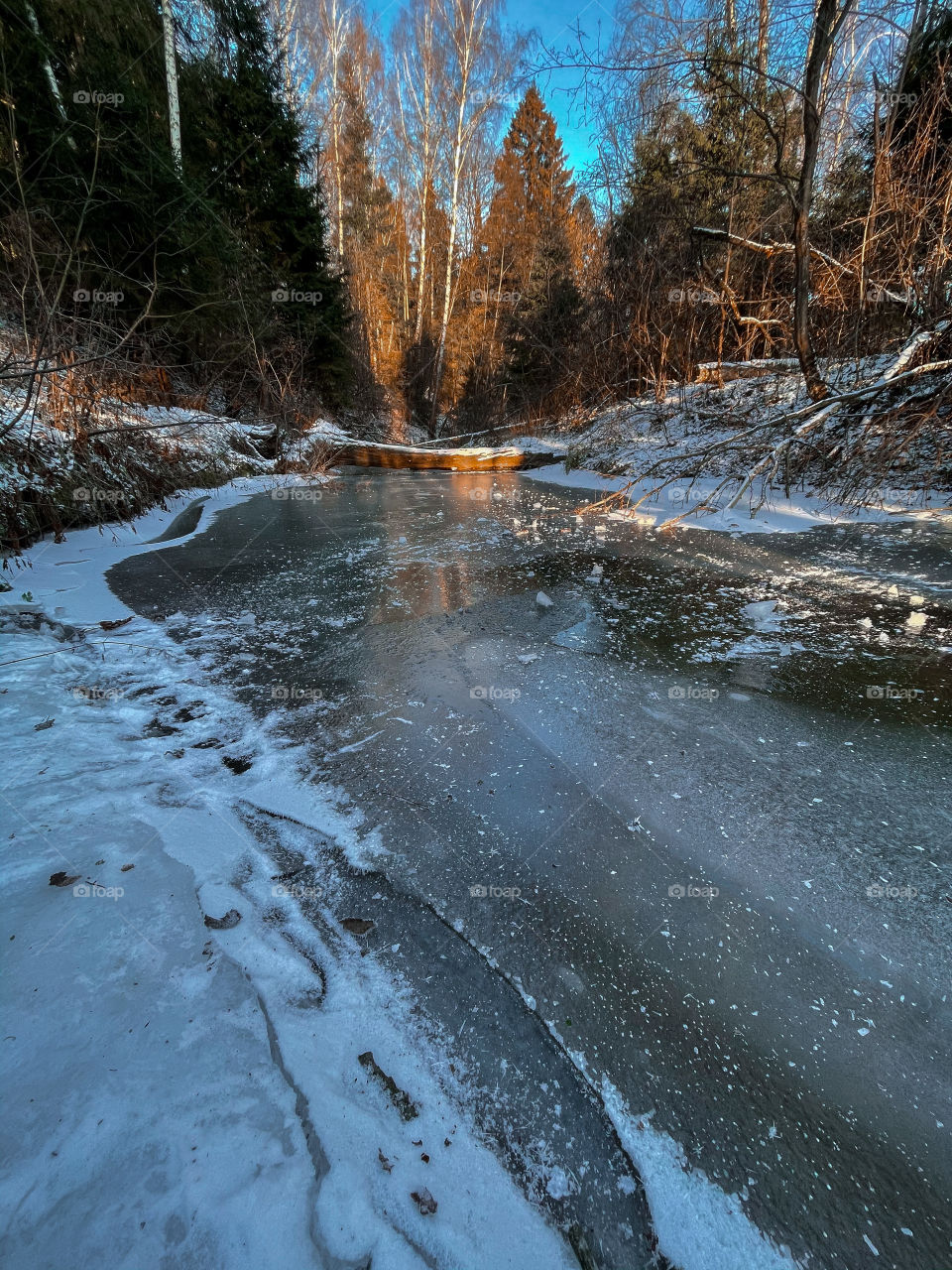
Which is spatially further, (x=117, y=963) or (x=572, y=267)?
(x=572, y=267)

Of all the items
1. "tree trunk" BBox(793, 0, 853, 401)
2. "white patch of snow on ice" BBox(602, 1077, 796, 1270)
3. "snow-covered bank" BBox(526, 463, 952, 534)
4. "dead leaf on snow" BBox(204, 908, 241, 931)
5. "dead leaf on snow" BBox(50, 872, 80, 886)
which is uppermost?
"tree trunk" BBox(793, 0, 853, 401)

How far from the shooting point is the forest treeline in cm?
532

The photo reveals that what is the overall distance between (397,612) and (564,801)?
6.75 ft

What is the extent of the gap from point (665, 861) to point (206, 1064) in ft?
4.10

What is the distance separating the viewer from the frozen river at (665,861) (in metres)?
0.95

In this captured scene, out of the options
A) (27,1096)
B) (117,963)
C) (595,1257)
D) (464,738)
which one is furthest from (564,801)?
(27,1096)

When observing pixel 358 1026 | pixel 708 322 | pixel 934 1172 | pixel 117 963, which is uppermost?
pixel 708 322

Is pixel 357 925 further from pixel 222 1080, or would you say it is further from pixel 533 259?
pixel 533 259

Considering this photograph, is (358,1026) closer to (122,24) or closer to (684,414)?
(684,414)

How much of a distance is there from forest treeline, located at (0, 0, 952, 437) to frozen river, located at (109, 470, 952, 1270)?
12.0ft

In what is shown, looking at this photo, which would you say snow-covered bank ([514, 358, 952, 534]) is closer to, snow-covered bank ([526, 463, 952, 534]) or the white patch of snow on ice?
snow-covered bank ([526, 463, 952, 534])

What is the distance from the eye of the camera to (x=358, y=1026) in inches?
43.3

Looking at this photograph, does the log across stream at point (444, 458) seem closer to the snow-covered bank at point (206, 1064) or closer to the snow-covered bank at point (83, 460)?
the snow-covered bank at point (83, 460)

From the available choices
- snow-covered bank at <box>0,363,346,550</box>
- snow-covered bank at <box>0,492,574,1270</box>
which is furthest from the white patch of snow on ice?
snow-covered bank at <box>0,363,346,550</box>
